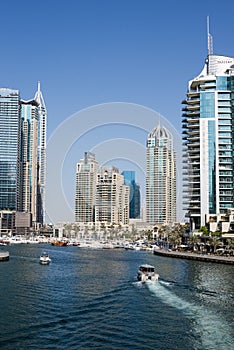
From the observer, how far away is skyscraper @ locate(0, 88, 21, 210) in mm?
188875

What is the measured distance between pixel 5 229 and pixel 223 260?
443 ft

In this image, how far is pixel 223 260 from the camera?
229 feet

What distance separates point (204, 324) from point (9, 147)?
554ft

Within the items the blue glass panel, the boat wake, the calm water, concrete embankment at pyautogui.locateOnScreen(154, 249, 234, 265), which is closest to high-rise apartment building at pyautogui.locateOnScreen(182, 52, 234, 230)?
the blue glass panel

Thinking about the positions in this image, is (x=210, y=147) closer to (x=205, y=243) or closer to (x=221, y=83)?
(x=221, y=83)

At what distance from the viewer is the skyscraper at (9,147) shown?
620 feet

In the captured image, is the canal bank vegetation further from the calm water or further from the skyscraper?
the skyscraper

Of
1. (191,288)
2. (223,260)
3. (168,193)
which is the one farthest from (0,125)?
(191,288)

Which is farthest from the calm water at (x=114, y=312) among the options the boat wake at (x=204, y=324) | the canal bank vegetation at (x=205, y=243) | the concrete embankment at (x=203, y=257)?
the canal bank vegetation at (x=205, y=243)

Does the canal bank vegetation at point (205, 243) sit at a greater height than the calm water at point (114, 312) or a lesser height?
greater

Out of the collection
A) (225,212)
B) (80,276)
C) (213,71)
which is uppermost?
(213,71)

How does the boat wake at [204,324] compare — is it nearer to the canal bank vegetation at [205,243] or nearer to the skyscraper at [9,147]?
the canal bank vegetation at [205,243]

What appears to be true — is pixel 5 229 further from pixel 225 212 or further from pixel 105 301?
pixel 105 301

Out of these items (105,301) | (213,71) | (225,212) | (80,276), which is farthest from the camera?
(213,71)
